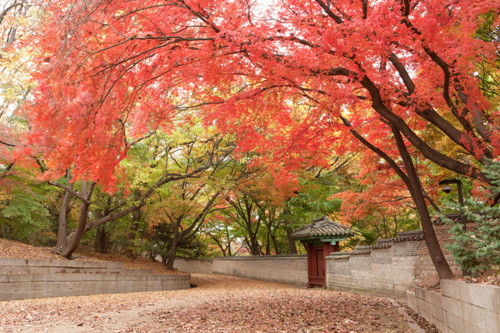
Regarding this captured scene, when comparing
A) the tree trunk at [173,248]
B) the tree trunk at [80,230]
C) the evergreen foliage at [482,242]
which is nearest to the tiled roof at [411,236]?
the evergreen foliage at [482,242]

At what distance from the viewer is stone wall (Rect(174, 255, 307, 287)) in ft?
62.7

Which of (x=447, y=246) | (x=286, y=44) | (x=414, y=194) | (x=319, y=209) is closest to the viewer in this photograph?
(x=447, y=246)

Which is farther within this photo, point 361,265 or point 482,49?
point 361,265

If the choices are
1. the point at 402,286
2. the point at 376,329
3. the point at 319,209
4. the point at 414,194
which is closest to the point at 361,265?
the point at 402,286

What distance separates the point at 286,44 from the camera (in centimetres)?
682

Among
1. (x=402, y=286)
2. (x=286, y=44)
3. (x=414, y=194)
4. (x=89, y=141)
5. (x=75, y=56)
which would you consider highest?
(x=286, y=44)

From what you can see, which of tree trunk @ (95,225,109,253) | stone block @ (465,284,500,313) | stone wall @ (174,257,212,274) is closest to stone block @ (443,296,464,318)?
stone block @ (465,284,500,313)

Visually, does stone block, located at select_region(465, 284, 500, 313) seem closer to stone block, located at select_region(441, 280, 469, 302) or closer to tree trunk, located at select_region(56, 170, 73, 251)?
stone block, located at select_region(441, 280, 469, 302)

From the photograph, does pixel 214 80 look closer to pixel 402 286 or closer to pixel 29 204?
pixel 402 286

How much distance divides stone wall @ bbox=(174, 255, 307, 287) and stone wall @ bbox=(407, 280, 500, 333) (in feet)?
40.6

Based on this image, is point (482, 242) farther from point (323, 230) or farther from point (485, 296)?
point (323, 230)

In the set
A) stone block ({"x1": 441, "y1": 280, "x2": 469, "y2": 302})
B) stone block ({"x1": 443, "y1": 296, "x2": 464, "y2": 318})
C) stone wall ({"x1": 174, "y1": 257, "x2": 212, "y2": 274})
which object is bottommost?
stone wall ({"x1": 174, "y1": 257, "x2": 212, "y2": 274})

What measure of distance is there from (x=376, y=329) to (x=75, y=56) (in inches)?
266

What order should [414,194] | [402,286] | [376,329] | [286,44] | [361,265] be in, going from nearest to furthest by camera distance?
[376,329], [286,44], [414,194], [402,286], [361,265]
